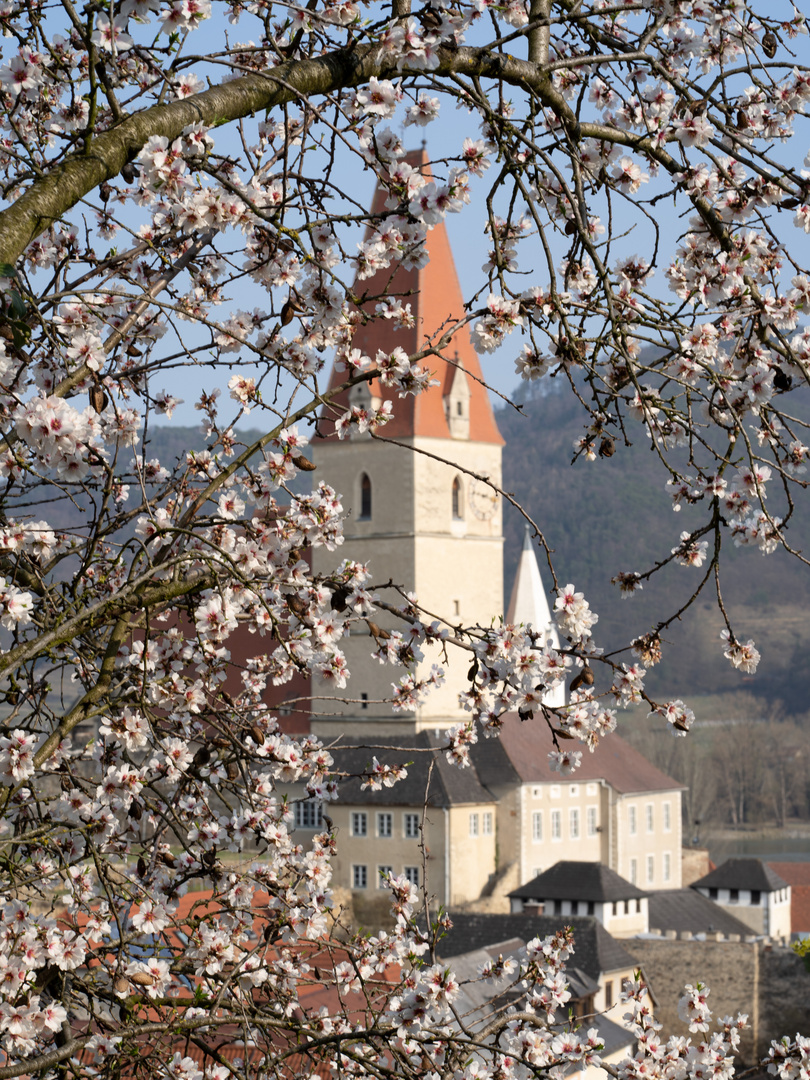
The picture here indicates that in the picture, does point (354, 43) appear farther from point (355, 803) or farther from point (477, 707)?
point (355, 803)

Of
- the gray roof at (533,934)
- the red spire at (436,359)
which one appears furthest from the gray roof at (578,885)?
the red spire at (436,359)

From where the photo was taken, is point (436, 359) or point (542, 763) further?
point (542, 763)

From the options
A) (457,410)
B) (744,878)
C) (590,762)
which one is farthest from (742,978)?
(457,410)

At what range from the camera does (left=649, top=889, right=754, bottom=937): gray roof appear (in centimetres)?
4603

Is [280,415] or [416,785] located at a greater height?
[280,415]

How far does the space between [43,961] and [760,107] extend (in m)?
3.48

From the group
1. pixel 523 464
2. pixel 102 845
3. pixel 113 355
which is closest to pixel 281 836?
pixel 102 845

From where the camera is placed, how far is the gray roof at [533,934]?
34.6m

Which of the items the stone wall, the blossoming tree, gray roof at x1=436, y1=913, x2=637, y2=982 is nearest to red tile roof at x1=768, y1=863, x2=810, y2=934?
the stone wall

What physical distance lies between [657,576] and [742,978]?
106865 mm

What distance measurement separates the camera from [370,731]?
Answer: 46.2 metres

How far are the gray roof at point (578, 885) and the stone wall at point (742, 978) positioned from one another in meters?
1.91

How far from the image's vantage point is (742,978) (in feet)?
132

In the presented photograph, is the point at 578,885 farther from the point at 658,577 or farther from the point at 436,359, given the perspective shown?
the point at 658,577
